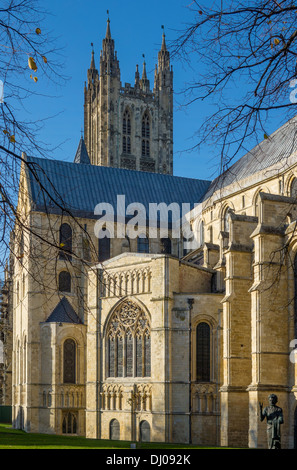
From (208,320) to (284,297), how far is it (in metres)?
7.53

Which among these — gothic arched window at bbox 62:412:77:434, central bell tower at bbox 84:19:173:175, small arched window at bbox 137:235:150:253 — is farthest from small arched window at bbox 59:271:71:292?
central bell tower at bbox 84:19:173:175

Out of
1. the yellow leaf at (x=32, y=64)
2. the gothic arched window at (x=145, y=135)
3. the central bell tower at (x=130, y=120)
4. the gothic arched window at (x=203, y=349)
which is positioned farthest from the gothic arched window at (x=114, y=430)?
the gothic arched window at (x=145, y=135)

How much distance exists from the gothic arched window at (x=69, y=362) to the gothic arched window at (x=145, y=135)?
3066cm

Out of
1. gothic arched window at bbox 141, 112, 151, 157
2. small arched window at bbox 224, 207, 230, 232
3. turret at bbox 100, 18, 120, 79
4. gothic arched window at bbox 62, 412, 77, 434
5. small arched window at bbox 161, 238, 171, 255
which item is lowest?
gothic arched window at bbox 62, 412, 77, 434

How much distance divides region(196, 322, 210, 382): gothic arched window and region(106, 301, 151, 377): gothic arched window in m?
2.81

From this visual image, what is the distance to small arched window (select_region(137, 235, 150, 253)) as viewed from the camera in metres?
49.4

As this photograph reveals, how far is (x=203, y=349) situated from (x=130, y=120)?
39644 millimetres

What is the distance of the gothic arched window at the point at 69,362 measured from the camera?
44516 millimetres

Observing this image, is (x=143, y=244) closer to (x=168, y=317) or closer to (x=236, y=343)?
(x=168, y=317)

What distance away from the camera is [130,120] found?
72.8 m

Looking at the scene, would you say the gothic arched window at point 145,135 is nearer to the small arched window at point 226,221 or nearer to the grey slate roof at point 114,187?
the grey slate roof at point 114,187

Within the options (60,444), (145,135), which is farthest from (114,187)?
(60,444)

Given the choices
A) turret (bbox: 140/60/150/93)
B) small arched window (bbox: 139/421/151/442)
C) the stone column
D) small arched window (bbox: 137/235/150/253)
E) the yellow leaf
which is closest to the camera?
the yellow leaf

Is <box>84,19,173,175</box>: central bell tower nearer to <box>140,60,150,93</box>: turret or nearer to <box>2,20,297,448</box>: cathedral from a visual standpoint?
<box>140,60,150,93</box>: turret
